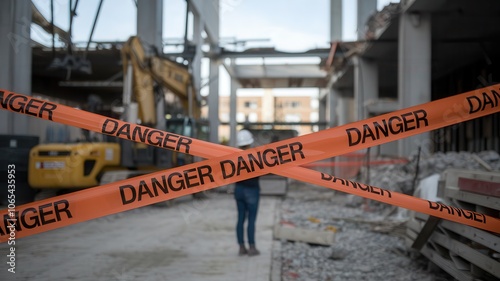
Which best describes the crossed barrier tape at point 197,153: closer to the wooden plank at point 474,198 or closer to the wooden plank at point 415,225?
the wooden plank at point 474,198

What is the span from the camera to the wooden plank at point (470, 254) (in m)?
3.80

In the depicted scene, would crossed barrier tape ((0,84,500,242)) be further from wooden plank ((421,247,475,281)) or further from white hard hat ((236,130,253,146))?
white hard hat ((236,130,253,146))

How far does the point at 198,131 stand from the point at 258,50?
6814mm

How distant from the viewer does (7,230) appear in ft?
9.78

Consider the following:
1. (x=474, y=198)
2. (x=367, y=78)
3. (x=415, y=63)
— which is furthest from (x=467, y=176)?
(x=367, y=78)

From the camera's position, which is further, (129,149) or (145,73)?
(145,73)

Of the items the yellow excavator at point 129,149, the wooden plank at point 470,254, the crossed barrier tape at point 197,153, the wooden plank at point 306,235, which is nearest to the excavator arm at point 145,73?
the yellow excavator at point 129,149

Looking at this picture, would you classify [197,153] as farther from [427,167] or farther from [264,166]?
[427,167]

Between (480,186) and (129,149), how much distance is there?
27.3 ft

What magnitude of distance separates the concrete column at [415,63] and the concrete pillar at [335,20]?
335 inches

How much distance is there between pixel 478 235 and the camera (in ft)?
13.6

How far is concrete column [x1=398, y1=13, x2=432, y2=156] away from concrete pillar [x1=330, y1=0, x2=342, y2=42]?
8.51m

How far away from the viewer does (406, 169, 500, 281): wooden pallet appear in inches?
157

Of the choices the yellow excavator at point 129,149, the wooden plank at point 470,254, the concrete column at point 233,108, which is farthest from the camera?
the concrete column at point 233,108
